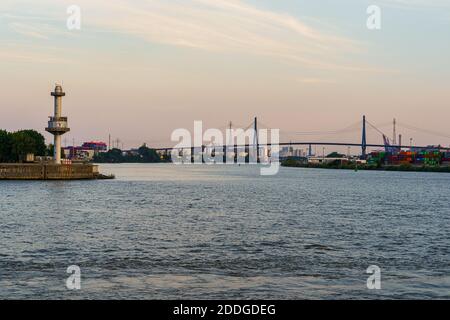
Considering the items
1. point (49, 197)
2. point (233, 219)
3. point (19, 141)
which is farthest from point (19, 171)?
point (233, 219)

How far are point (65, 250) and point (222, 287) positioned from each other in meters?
9.09

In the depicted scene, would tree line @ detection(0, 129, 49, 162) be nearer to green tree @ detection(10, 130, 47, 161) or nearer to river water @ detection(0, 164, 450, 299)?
green tree @ detection(10, 130, 47, 161)

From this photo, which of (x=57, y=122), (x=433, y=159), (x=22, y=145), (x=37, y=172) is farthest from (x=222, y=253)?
(x=433, y=159)

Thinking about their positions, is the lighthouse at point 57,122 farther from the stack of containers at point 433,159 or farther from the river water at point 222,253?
the stack of containers at point 433,159

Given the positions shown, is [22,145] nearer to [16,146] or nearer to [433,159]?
[16,146]

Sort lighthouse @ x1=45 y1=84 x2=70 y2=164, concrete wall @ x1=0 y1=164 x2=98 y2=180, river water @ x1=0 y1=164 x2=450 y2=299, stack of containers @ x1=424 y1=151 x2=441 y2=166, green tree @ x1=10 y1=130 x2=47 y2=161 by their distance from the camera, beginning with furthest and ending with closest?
1. stack of containers @ x1=424 y1=151 x2=441 y2=166
2. green tree @ x1=10 y1=130 x2=47 y2=161
3. concrete wall @ x1=0 y1=164 x2=98 y2=180
4. lighthouse @ x1=45 y1=84 x2=70 y2=164
5. river water @ x1=0 y1=164 x2=450 y2=299

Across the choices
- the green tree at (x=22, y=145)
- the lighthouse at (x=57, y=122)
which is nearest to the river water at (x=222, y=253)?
the lighthouse at (x=57, y=122)

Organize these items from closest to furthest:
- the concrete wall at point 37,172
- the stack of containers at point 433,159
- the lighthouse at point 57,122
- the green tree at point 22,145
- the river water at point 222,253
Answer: the river water at point 222,253
the lighthouse at point 57,122
the concrete wall at point 37,172
the green tree at point 22,145
the stack of containers at point 433,159

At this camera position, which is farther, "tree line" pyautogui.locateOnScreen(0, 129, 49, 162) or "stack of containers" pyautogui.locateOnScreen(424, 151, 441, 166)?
"stack of containers" pyautogui.locateOnScreen(424, 151, 441, 166)

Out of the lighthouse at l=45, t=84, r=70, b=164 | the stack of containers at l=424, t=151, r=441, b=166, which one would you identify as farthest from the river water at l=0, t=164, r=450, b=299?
the stack of containers at l=424, t=151, r=441, b=166

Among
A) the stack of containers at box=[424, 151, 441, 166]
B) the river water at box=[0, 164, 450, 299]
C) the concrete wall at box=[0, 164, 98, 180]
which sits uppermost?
the stack of containers at box=[424, 151, 441, 166]

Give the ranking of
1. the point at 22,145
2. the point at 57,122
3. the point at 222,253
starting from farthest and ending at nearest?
the point at 22,145, the point at 57,122, the point at 222,253

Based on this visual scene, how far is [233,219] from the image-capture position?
3753cm

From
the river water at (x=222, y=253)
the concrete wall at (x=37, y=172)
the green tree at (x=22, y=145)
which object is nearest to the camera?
the river water at (x=222, y=253)
